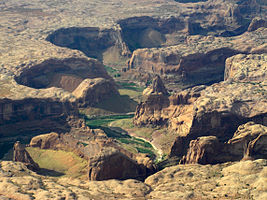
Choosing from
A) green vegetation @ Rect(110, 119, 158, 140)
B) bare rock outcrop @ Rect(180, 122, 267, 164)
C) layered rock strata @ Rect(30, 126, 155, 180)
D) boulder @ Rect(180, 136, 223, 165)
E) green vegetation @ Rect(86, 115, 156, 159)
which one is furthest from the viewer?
green vegetation @ Rect(110, 119, 158, 140)

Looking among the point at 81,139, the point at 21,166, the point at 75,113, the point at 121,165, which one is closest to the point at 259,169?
the point at 121,165

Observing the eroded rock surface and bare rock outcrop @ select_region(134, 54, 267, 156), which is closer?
the eroded rock surface

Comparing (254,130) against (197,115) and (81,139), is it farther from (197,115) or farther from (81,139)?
(81,139)

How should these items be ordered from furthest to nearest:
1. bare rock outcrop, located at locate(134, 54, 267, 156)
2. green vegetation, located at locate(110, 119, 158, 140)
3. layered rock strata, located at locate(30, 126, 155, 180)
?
green vegetation, located at locate(110, 119, 158, 140)
bare rock outcrop, located at locate(134, 54, 267, 156)
layered rock strata, located at locate(30, 126, 155, 180)

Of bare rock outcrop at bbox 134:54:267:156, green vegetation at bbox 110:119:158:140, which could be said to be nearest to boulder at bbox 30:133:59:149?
green vegetation at bbox 110:119:158:140

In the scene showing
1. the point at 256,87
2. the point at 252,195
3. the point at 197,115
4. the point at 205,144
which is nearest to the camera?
the point at 252,195

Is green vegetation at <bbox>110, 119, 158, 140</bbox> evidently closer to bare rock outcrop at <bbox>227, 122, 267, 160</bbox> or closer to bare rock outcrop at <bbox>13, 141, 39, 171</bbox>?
bare rock outcrop at <bbox>227, 122, 267, 160</bbox>

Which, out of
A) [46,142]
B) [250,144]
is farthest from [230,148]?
[46,142]

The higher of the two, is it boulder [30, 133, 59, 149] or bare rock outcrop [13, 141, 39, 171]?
bare rock outcrop [13, 141, 39, 171]
